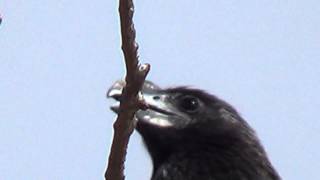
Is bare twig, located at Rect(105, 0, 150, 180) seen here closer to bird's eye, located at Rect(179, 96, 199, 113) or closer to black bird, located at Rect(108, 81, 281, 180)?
black bird, located at Rect(108, 81, 281, 180)

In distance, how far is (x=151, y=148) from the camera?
5547 mm

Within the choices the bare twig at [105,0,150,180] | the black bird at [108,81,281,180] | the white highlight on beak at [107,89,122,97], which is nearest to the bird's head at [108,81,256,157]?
the black bird at [108,81,281,180]

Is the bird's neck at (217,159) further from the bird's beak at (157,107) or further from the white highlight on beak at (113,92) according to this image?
the white highlight on beak at (113,92)

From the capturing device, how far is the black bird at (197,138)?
527 centimetres

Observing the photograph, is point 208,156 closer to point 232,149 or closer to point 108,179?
point 232,149

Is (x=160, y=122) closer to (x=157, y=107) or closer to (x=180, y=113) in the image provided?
(x=157, y=107)

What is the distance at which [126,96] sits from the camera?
297 cm

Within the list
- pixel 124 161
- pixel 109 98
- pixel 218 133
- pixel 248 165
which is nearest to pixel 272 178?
pixel 248 165

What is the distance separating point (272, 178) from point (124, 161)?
2.41m

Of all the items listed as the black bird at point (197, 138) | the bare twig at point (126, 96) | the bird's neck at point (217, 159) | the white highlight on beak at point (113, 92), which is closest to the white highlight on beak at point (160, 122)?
the black bird at point (197, 138)

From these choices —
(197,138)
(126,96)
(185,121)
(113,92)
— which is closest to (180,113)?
(185,121)

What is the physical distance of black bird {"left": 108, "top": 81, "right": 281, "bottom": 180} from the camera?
17.3 feet

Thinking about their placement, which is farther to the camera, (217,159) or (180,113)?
(180,113)

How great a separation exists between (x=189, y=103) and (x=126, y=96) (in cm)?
287
